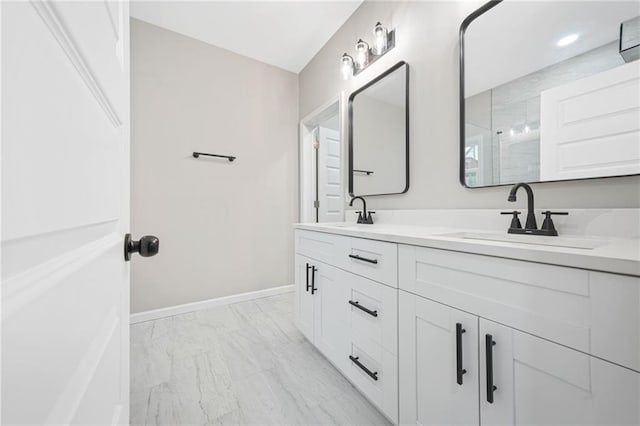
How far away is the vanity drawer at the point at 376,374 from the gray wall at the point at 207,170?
170 cm

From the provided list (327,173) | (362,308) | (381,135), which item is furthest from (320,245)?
(327,173)

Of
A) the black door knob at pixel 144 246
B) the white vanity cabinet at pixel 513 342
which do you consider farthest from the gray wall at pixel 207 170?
the white vanity cabinet at pixel 513 342

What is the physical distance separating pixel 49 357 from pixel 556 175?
4.78 feet

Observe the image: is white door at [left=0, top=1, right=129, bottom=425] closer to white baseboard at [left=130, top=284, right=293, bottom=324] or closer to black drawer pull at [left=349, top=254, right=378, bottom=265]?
black drawer pull at [left=349, top=254, right=378, bottom=265]

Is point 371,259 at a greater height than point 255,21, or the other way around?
point 255,21

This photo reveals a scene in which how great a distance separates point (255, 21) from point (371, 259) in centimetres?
224

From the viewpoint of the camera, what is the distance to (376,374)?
1.13m

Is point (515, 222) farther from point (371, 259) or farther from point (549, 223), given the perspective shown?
point (371, 259)

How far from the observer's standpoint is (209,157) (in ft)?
8.08

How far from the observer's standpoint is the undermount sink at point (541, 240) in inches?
33.8

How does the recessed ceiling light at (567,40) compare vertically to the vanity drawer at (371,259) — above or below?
above

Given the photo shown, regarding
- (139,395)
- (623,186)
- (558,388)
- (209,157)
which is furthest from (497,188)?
(209,157)

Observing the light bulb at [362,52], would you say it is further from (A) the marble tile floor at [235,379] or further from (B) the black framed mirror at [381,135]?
(A) the marble tile floor at [235,379]

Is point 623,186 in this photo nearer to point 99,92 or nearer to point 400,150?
point 400,150
